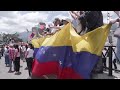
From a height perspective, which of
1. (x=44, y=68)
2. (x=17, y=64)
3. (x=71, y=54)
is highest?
(x=71, y=54)

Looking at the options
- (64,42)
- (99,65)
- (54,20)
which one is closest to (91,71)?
(99,65)

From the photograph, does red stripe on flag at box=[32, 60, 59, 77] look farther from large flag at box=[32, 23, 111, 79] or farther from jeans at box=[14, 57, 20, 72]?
jeans at box=[14, 57, 20, 72]

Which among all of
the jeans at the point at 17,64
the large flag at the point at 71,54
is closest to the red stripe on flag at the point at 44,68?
the large flag at the point at 71,54

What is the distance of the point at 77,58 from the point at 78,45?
0.65ft

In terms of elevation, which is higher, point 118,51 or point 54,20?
point 54,20

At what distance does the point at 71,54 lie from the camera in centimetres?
531

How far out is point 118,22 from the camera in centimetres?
515

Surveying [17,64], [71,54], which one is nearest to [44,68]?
[71,54]

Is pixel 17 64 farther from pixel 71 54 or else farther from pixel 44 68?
pixel 71 54
